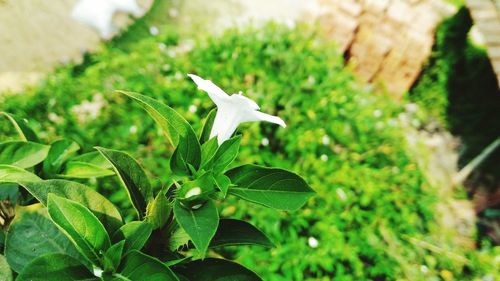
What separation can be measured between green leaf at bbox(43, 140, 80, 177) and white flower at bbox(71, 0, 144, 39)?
3.13m

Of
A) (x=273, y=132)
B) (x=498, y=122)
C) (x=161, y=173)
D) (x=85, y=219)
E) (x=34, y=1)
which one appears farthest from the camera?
(x=498, y=122)

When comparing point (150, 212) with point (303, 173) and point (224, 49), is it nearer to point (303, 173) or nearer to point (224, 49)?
point (303, 173)

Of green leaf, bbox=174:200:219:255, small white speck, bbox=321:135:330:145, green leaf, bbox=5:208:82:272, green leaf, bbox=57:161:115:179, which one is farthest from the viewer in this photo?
small white speck, bbox=321:135:330:145

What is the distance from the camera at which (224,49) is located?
143 inches

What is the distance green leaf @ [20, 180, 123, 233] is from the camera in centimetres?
92

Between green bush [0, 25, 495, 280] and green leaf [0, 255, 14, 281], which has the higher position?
green leaf [0, 255, 14, 281]

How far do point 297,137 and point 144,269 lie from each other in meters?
2.45

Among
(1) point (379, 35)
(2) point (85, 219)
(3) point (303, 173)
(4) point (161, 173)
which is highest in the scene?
(1) point (379, 35)

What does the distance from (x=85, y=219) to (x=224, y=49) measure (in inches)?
115

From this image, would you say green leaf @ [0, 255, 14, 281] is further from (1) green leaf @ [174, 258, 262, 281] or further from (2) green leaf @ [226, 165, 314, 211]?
(2) green leaf @ [226, 165, 314, 211]

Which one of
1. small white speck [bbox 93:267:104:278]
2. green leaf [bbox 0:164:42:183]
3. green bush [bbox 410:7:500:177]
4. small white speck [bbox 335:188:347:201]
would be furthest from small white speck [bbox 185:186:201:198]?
green bush [bbox 410:7:500:177]

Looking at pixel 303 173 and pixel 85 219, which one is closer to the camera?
pixel 85 219

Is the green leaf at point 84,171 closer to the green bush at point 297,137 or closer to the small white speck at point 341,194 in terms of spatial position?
the green bush at point 297,137

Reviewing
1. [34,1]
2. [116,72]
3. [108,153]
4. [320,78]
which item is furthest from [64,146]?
[34,1]
